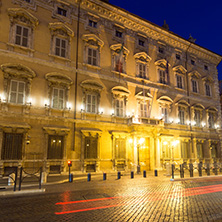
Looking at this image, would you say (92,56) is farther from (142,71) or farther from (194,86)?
(194,86)

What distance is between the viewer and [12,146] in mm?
14180

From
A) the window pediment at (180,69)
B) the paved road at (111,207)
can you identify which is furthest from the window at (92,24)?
the paved road at (111,207)

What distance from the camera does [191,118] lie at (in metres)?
25.3

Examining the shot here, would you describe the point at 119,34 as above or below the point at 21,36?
above

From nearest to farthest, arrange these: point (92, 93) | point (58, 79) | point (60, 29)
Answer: point (58, 79) → point (60, 29) → point (92, 93)

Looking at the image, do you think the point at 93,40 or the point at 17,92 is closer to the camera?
the point at 17,92

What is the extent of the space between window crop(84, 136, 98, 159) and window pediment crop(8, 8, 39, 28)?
11.2 meters

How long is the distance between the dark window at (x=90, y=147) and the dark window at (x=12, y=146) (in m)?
5.53

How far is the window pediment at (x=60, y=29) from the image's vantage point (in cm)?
1737

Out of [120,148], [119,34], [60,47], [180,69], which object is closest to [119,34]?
[119,34]

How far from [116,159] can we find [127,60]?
1096 cm

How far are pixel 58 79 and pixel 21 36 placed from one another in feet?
15.1

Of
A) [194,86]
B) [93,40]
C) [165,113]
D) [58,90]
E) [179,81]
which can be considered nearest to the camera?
[58,90]

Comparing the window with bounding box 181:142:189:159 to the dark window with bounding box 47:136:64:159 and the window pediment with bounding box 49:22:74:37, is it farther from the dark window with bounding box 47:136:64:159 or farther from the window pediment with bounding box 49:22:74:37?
the window pediment with bounding box 49:22:74:37
